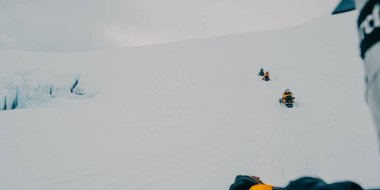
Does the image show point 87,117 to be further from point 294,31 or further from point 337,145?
point 294,31

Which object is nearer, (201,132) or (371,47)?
(371,47)

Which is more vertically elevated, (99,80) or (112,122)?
(99,80)

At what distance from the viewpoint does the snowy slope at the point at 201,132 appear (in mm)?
4758

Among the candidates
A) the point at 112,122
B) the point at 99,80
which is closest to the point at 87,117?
the point at 112,122

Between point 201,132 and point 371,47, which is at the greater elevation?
point 371,47

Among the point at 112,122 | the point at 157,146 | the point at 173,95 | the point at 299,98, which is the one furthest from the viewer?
the point at 173,95

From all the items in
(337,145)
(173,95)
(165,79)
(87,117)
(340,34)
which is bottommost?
(337,145)

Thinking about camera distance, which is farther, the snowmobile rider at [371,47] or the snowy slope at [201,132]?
the snowy slope at [201,132]

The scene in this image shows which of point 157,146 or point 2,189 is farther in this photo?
point 157,146

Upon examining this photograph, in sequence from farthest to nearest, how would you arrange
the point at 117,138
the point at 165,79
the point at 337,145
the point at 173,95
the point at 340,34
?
the point at 340,34 < the point at 165,79 < the point at 173,95 < the point at 117,138 < the point at 337,145

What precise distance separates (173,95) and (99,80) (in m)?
9.34

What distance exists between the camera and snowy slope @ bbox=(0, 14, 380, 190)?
476 centimetres

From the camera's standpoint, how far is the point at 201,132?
7.79 metres

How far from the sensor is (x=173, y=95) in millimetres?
15641
